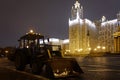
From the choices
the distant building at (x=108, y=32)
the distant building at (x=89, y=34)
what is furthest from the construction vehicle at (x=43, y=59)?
the distant building at (x=108, y=32)

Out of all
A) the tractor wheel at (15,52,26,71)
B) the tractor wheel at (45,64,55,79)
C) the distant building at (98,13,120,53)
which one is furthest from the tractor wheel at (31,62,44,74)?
the distant building at (98,13,120,53)

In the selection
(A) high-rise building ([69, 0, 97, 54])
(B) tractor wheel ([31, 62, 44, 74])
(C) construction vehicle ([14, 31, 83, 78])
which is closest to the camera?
(C) construction vehicle ([14, 31, 83, 78])

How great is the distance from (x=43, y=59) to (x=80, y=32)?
109 metres

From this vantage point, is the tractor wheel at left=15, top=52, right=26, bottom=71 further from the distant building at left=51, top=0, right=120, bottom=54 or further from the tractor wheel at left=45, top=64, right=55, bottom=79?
the distant building at left=51, top=0, right=120, bottom=54

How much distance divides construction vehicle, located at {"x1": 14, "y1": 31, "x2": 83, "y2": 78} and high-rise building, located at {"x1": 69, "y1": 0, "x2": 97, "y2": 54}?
99.5 metres

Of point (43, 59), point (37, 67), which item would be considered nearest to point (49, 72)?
point (43, 59)

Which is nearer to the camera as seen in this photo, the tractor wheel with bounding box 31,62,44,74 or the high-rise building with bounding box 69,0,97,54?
the tractor wheel with bounding box 31,62,44,74

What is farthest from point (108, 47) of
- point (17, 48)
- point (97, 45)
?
point (17, 48)

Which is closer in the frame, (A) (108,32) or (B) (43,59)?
(B) (43,59)

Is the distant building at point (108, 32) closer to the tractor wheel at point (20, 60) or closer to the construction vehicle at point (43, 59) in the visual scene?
the tractor wheel at point (20, 60)

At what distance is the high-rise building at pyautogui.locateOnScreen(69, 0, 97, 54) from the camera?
118875 mm

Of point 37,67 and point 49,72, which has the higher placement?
point 37,67

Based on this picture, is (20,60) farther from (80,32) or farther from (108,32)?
(108,32)

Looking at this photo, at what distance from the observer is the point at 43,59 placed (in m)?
14.2
